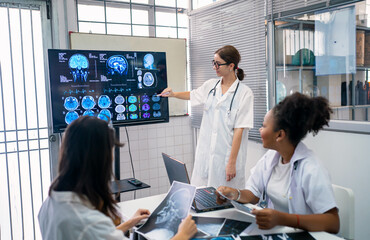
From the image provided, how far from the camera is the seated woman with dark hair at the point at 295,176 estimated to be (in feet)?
4.78

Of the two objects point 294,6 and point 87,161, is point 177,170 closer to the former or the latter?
point 87,161

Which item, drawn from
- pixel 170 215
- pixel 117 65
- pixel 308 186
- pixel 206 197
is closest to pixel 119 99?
pixel 117 65

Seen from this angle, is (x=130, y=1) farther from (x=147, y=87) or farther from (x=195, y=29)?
(x=147, y=87)

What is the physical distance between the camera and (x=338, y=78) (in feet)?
8.86

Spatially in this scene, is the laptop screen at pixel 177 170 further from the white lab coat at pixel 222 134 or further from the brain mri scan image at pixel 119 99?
the brain mri scan image at pixel 119 99

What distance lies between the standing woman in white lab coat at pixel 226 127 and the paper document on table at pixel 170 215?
3.99 ft

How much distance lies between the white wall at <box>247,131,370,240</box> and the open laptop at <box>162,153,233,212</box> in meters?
1.32

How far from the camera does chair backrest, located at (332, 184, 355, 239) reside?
5.42ft

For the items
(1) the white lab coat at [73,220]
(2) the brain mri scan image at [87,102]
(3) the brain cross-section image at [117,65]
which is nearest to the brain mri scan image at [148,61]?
(3) the brain cross-section image at [117,65]

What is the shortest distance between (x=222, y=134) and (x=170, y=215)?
1.42m

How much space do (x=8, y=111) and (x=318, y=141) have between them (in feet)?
9.49

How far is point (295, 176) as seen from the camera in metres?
1.61

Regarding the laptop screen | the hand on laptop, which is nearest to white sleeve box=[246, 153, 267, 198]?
the hand on laptop

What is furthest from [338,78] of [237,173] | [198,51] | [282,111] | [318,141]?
[198,51]
